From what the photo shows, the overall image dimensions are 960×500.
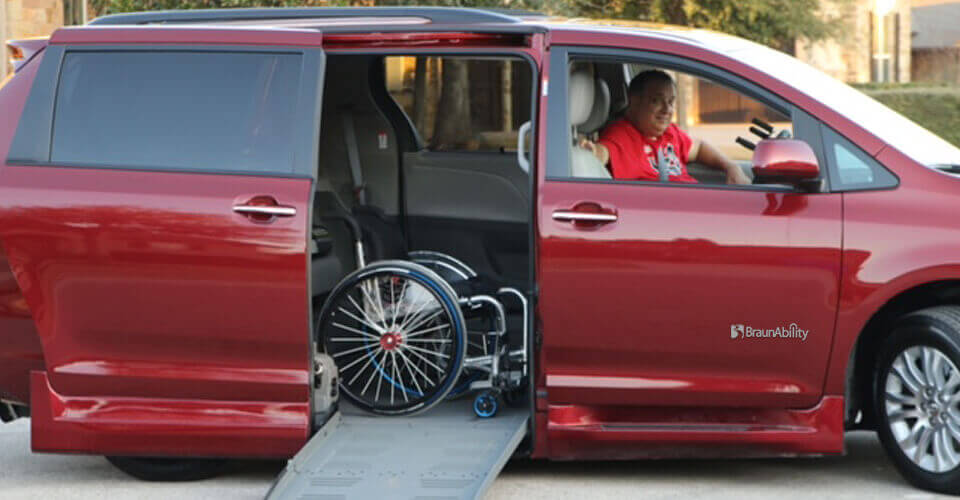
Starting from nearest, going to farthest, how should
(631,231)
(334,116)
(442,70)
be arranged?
(631,231), (334,116), (442,70)

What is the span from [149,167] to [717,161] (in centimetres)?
240

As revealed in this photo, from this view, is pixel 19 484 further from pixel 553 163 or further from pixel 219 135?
pixel 553 163

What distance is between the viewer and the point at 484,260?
27.1 ft

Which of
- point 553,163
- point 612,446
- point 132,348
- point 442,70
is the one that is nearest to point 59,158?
point 132,348

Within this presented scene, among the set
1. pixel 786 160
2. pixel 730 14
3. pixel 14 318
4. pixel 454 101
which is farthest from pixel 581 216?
pixel 730 14

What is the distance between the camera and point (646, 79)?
7480mm

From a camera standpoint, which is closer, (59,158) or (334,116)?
(59,158)

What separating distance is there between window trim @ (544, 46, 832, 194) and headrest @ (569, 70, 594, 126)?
0.12 m

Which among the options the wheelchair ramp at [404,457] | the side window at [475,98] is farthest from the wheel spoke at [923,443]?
the side window at [475,98]

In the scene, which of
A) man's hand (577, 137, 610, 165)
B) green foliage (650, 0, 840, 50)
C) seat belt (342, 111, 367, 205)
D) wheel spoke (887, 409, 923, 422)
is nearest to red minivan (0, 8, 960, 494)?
wheel spoke (887, 409, 923, 422)

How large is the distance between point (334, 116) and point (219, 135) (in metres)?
1.36

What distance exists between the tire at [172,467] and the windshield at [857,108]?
8.48 feet

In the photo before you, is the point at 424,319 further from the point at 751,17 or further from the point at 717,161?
the point at 751,17

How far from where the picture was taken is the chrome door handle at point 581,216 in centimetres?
656
